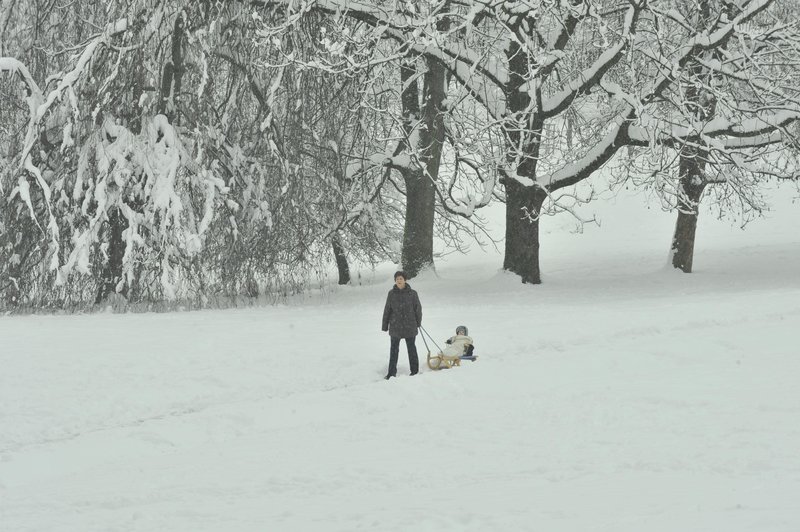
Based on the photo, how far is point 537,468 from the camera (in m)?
7.59

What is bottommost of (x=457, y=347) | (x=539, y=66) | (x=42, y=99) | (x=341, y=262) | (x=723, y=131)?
(x=457, y=347)

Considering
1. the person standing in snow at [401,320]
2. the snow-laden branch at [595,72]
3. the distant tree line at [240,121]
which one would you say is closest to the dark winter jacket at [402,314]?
the person standing in snow at [401,320]

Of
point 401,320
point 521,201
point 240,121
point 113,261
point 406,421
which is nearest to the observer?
point 406,421

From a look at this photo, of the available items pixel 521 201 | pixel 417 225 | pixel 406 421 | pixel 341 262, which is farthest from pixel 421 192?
pixel 406 421

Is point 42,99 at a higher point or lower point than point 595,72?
lower

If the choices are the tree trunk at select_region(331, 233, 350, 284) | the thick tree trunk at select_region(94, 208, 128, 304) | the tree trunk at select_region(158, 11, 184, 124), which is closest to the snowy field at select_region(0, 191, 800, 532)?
the thick tree trunk at select_region(94, 208, 128, 304)

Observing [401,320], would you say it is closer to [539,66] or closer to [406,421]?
[406,421]

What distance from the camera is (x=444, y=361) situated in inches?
492

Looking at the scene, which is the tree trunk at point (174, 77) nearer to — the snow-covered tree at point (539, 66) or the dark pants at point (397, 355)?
the snow-covered tree at point (539, 66)

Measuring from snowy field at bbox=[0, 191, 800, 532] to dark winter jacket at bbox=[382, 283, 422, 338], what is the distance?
580 millimetres

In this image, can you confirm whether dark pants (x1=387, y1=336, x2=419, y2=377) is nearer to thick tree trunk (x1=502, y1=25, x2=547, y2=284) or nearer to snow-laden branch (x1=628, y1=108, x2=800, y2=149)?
snow-laden branch (x1=628, y1=108, x2=800, y2=149)

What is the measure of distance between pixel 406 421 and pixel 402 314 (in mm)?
2810

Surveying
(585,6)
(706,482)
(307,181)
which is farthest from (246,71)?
(706,482)

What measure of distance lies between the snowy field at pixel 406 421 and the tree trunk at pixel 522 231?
2.67 metres
